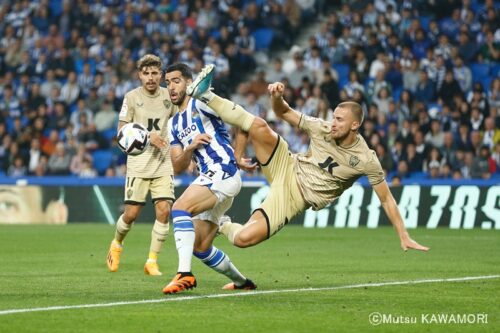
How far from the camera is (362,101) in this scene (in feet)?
80.8

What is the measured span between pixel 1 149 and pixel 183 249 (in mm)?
17903

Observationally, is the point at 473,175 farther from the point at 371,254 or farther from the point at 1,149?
the point at 1,149

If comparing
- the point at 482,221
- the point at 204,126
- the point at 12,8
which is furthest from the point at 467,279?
the point at 12,8

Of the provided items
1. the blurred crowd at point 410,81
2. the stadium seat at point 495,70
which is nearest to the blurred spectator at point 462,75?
the blurred crowd at point 410,81

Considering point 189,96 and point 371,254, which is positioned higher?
point 189,96

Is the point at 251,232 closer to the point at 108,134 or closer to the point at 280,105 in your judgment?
the point at 280,105

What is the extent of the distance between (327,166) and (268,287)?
132 centimetres

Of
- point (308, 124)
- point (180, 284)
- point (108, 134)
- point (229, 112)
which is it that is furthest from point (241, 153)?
point (108, 134)

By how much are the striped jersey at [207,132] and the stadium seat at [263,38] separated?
1788 cm

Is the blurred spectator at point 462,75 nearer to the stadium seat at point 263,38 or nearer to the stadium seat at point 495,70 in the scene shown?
the stadium seat at point 495,70

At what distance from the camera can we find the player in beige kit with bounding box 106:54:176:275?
13.0 m

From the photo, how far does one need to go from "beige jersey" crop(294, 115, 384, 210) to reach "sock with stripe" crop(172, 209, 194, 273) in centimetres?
124

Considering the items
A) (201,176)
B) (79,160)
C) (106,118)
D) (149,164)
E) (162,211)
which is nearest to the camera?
(201,176)

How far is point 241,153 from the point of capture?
10562mm
